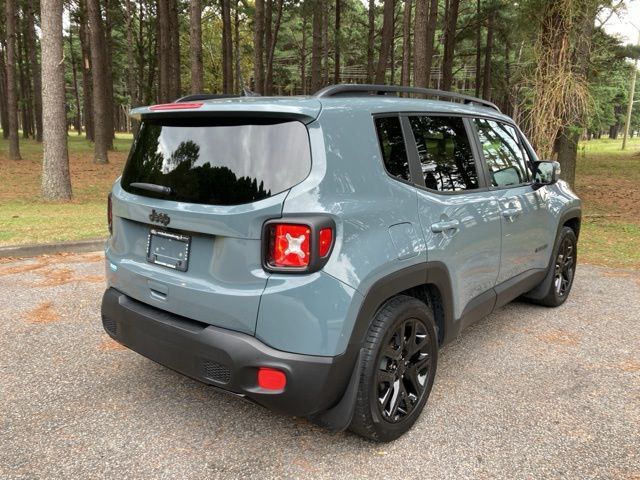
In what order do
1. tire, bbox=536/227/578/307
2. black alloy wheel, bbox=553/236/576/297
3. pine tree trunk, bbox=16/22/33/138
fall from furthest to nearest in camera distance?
1. pine tree trunk, bbox=16/22/33/138
2. black alloy wheel, bbox=553/236/576/297
3. tire, bbox=536/227/578/307

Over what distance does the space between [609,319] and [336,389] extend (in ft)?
11.5

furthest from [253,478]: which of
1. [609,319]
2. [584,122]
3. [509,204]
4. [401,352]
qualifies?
[584,122]

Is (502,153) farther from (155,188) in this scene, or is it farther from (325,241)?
(155,188)

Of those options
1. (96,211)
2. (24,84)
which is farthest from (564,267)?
(24,84)

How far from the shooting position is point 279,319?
7.64 ft

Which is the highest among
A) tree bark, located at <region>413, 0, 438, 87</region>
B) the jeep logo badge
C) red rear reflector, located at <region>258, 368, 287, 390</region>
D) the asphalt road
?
tree bark, located at <region>413, 0, 438, 87</region>

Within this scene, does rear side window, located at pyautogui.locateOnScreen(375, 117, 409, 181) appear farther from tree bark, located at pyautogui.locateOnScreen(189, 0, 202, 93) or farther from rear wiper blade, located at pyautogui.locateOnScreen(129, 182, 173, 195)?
tree bark, located at pyautogui.locateOnScreen(189, 0, 202, 93)

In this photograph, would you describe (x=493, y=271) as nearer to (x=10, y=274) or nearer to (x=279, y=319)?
(x=279, y=319)

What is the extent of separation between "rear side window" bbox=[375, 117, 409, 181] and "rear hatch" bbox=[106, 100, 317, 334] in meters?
0.49

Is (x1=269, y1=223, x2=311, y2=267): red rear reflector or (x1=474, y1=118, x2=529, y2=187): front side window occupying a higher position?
(x1=474, y1=118, x2=529, y2=187): front side window

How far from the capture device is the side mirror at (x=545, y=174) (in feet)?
14.0

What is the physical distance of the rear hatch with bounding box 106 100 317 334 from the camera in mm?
2387

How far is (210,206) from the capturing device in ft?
8.16

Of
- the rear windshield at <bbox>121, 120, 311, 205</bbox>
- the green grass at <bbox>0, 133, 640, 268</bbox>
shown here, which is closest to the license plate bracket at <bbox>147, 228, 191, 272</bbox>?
the rear windshield at <bbox>121, 120, 311, 205</bbox>
